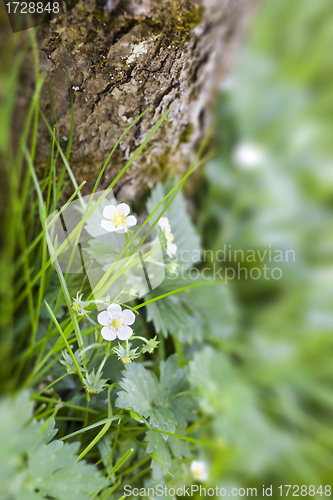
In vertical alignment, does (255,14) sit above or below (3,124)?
above

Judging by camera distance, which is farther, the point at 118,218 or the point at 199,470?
the point at 199,470

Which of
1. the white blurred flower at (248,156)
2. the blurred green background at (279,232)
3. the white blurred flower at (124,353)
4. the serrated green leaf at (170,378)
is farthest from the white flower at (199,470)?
the white blurred flower at (248,156)

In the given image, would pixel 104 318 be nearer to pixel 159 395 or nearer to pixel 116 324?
pixel 116 324

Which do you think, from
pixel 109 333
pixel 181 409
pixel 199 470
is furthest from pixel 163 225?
pixel 199 470

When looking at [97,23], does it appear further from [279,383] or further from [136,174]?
[279,383]

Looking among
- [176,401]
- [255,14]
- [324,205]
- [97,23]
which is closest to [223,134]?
[324,205]
